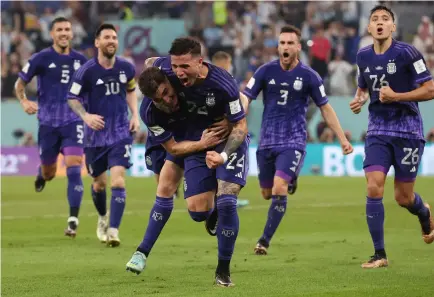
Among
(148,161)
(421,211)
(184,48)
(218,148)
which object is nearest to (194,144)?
(218,148)

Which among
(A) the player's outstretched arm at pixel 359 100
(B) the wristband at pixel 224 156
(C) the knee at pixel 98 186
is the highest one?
(A) the player's outstretched arm at pixel 359 100

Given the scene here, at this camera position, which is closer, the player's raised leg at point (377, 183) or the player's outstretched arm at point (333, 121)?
the player's raised leg at point (377, 183)

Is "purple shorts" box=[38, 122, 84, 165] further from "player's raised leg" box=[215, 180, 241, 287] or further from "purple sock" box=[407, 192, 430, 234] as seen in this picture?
"player's raised leg" box=[215, 180, 241, 287]

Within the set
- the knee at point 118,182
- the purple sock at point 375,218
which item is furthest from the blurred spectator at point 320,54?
the purple sock at point 375,218

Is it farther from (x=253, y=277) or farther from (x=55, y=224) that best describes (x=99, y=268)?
(x=55, y=224)

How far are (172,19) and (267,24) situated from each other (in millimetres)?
2805

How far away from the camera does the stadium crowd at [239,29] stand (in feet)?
94.2

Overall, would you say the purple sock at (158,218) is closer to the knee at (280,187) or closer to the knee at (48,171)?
the knee at (280,187)

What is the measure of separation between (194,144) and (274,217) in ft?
10.0

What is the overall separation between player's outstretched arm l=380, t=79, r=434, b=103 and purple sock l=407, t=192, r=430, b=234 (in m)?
1.23

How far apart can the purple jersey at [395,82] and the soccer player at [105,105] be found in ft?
12.1

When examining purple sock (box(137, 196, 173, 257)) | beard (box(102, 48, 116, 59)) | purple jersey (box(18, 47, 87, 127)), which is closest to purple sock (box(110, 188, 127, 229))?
beard (box(102, 48, 116, 59))

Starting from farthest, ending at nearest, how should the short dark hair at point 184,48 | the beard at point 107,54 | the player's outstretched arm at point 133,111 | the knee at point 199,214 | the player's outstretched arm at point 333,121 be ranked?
1. the player's outstretched arm at point 133,111
2. the beard at point 107,54
3. the player's outstretched arm at point 333,121
4. the knee at point 199,214
5. the short dark hair at point 184,48

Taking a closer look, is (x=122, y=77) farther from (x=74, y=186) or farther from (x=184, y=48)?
(x=184, y=48)
